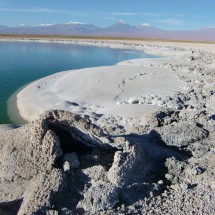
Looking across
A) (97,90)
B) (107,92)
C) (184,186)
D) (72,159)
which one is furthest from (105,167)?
(97,90)

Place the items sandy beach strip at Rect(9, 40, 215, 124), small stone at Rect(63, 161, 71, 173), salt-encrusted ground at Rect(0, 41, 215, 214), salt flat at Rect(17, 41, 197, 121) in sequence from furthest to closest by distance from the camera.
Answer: salt flat at Rect(17, 41, 197, 121)
sandy beach strip at Rect(9, 40, 215, 124)
small stone at Rect(63, 161, 71, 173)
salt-encrusted ground at Rect(0, 41, 215, 214)

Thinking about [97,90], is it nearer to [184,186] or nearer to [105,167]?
[105,167]

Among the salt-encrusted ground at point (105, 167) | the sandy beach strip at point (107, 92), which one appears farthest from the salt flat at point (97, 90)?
the salt-encrusted ground at point (105, 167)

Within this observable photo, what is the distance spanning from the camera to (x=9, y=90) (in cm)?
2525

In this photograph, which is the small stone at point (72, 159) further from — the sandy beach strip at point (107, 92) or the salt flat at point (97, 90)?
the salt flat at point (97, 90)

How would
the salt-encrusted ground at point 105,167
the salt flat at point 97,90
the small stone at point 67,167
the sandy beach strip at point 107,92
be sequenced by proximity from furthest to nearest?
1. the salt flat at point 97,90
2. the sandy beach strip at point 107,92
3. the small stone at point 67,167
4. the salt-encrusted ground at point 105,167

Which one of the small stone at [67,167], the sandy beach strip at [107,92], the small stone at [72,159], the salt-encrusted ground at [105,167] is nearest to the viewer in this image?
the salt-encrusted ground at [105,167]

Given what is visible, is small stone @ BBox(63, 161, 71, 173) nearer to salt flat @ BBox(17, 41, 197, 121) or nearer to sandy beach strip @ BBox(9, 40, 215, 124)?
sandy beach strip @ BBox(9, 40, 215, 124)

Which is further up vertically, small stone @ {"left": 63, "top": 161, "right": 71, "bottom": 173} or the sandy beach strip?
small stone @ {"left": 63, "top": 161, "right": 71, "bottom": 173}

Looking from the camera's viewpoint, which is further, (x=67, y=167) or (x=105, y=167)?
(x=105, y=167)

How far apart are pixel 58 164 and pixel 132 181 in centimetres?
171

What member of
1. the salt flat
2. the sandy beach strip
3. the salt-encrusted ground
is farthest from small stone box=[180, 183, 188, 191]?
the salt flat

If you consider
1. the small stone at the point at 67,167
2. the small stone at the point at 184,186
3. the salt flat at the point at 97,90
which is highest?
the small stone at the point at 67,167

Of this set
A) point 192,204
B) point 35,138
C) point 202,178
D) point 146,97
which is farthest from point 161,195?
point 146,97
